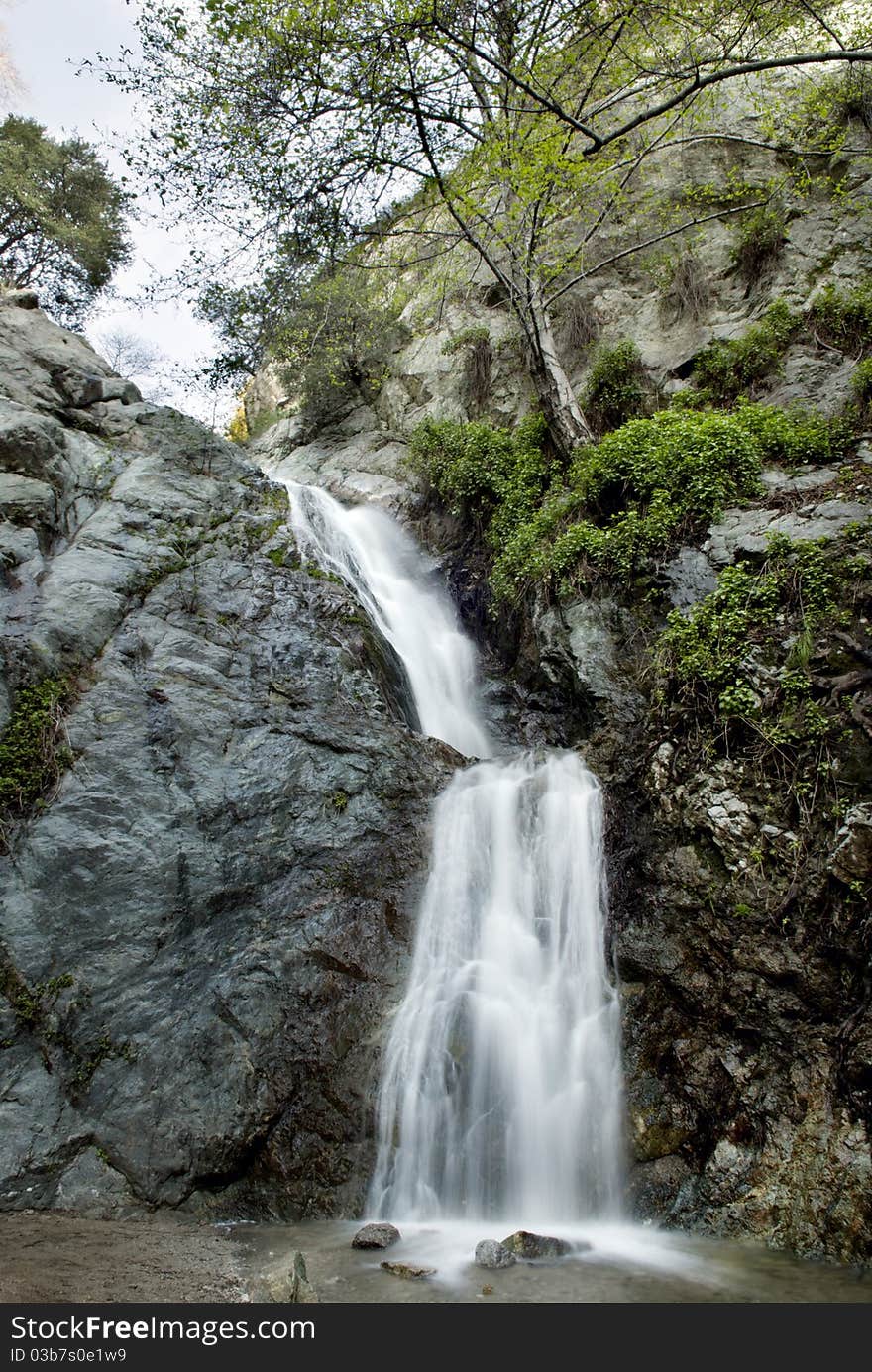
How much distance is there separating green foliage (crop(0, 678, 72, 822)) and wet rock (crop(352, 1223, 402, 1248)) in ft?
15.9

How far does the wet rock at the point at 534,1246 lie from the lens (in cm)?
427

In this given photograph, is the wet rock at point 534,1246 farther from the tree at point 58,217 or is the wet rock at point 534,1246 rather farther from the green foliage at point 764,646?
the tree at point 58,217

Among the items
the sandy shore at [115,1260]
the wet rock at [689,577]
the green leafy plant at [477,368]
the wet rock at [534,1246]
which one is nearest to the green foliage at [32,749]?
the sandy shore at [115,1260]

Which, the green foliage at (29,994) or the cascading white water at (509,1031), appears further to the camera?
the green foliage at (29,994)

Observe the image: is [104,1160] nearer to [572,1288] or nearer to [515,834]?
[572,1288]

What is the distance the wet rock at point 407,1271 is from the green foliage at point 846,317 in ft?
40.2

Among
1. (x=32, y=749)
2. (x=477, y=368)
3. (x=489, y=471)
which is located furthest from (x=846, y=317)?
(x=32, y=749)

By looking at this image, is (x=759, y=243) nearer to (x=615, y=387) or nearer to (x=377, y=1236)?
(x=615, y=387)

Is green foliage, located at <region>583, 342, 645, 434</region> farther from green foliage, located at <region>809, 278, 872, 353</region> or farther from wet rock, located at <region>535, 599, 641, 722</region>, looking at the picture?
wet rock, located at <region>535, 599, 641, 722</region>

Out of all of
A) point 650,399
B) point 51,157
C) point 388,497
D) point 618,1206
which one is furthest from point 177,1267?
point 51,157

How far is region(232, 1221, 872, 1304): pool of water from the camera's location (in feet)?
12.2

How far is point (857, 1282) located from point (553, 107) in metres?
8.46

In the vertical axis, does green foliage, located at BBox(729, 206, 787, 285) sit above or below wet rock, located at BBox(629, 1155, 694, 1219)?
above

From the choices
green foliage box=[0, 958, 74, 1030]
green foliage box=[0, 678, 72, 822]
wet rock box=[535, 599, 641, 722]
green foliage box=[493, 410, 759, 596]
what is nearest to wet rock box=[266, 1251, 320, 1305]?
green foliage box=[0, 958, 74, 1030]
